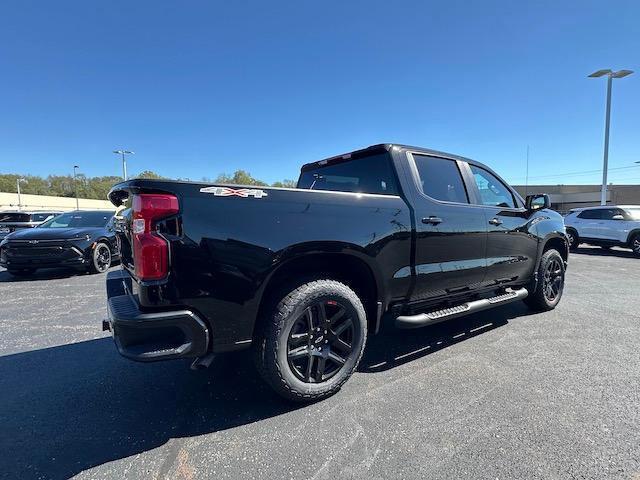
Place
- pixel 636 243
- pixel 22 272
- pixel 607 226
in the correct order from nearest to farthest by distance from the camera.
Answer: pixel 22 272, pixel 636 243, pixel 607 226

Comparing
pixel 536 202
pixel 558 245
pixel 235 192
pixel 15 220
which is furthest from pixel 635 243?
pixel 15 220

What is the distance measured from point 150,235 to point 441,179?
2.74 metres

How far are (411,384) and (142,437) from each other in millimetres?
1982

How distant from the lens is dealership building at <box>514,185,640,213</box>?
165ft

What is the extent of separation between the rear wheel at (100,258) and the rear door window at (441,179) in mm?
7874

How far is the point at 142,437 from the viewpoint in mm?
2275

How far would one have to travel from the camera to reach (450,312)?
3.34m

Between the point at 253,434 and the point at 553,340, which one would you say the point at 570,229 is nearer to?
the point at 553,340

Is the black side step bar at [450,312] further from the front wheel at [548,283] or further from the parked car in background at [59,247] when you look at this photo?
the parked car in background at [59,247]

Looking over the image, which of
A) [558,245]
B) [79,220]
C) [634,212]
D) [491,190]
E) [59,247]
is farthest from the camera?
[634,212]

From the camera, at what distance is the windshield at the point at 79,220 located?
8819 mm

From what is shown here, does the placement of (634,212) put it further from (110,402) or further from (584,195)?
(584,195)

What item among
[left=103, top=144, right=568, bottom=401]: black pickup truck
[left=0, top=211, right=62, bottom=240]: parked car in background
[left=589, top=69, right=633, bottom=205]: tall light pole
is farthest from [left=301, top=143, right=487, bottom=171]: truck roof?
[left=589, top=69, right=633, bottom=205]: tall light pole

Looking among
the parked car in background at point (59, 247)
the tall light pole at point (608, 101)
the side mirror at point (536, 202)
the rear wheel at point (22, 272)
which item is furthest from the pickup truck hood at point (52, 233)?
the tall light pole at point (608, 101)
